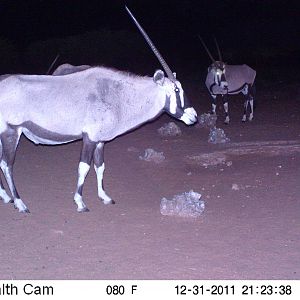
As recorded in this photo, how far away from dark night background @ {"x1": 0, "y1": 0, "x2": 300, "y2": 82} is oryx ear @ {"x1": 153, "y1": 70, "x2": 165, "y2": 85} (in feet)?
61.9

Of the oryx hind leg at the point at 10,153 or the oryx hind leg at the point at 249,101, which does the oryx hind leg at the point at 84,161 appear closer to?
the oryx hind leg at the point at 10,153

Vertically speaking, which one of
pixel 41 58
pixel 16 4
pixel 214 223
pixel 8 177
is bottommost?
pixel 214 223

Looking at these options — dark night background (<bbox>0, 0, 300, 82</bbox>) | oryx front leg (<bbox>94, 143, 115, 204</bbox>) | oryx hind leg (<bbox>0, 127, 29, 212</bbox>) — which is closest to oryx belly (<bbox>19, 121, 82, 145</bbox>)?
oryx hind leg (<bbox>0, 127, 29, 212</bbox>)

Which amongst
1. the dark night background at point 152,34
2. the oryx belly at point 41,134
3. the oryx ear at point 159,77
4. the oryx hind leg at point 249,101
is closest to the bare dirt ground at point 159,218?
the oryx belly at point 41,134

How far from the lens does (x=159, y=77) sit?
26.2 feet

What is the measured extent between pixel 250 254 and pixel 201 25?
44235 millimetres

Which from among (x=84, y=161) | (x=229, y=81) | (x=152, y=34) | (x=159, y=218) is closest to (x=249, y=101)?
(x=229, y=81)

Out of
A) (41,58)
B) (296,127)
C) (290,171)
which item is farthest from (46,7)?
(290,171)

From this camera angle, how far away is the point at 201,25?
160 feet

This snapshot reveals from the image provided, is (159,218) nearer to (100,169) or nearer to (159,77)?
(100,169)

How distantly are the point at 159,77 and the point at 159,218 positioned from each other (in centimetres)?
193

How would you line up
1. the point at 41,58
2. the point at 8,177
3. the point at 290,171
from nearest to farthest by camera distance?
the point at 8,177 → the point at 290,171 → the point at 41,58

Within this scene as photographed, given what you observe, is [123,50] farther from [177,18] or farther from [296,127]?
[296,127]

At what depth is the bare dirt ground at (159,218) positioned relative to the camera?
601cm
